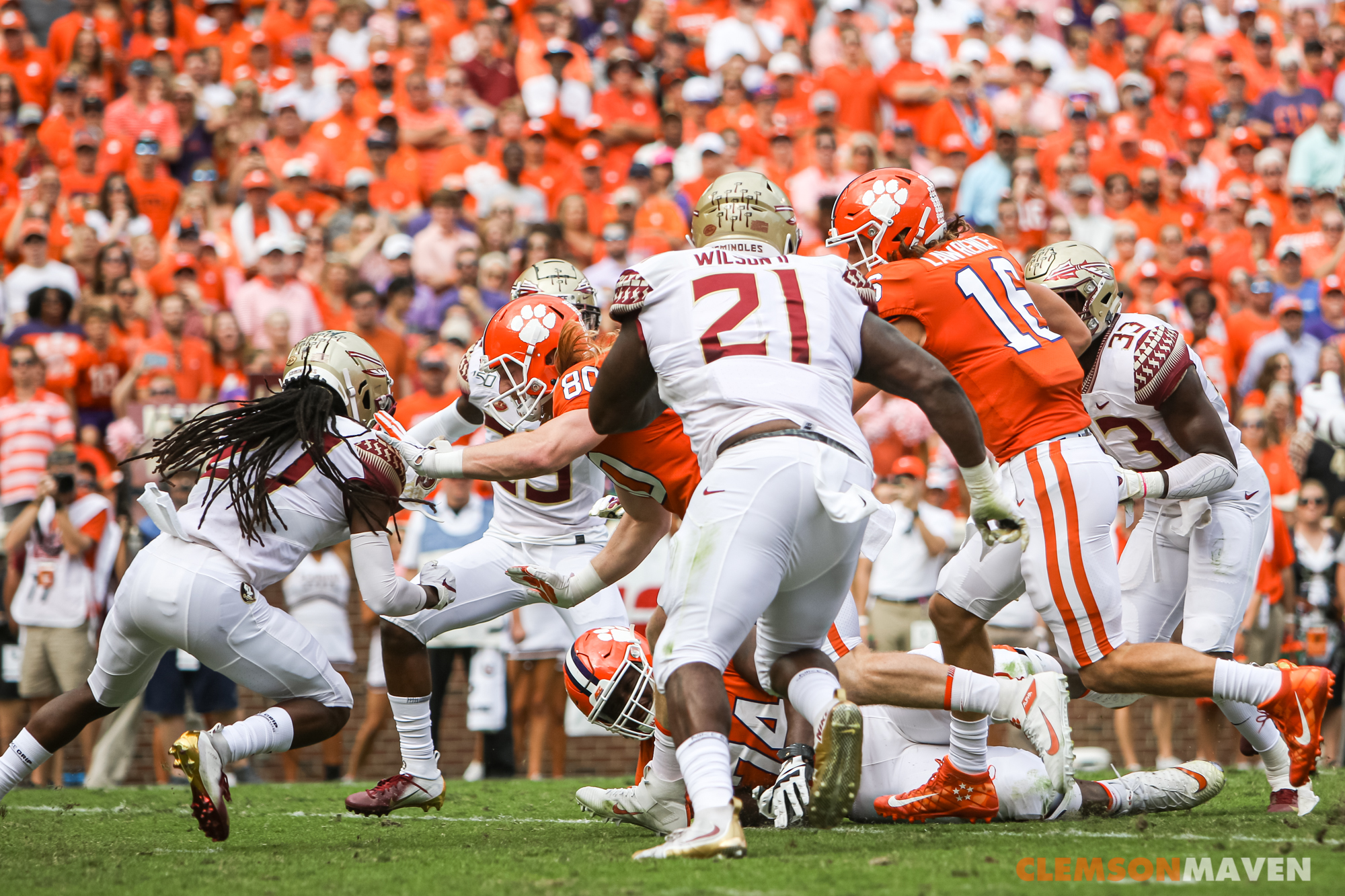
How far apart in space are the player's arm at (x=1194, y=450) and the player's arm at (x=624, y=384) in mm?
2362

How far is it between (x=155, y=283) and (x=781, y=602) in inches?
356

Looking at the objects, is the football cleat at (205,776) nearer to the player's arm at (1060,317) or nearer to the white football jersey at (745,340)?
the white football jersey at (745,340)

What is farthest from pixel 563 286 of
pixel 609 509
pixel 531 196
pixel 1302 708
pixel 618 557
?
pixel 531 196

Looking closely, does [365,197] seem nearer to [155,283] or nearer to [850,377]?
[155,283]

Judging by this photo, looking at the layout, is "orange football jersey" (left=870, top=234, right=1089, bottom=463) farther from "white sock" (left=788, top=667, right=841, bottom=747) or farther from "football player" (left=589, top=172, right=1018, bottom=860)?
"white sock" (left=788, top=667, right=841, bottom=747)

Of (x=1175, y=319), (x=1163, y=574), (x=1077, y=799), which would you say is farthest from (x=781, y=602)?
(x=1175, y=319)

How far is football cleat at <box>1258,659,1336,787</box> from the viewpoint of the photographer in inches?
222

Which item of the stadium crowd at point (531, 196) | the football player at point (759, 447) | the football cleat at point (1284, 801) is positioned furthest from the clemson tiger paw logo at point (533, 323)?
the stadium crowd at point (531, 196)

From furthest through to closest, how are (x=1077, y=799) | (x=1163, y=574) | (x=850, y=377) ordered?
(x=1163, y=574), (x=1077, y=799), (x=850, y=377)

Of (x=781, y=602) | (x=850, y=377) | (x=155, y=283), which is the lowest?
(x=781, y=602)

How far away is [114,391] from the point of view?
11383mm

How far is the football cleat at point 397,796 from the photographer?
20.3 feet

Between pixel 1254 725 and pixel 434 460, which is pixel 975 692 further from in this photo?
pixel 434 460

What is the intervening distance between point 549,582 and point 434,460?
0.75 metres
